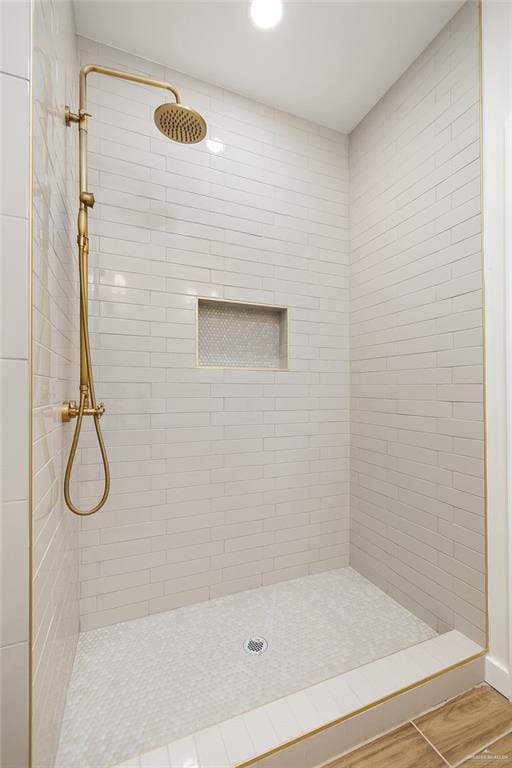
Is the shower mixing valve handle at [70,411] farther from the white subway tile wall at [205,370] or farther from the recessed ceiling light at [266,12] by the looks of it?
the recessed ceiling light at [266,12]

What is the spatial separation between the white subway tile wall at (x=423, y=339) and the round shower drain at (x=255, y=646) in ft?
2.45

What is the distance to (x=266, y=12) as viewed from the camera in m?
1.37

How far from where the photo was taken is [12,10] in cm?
68

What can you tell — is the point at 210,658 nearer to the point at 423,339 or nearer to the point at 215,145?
the point at 423,339

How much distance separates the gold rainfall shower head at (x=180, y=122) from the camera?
3.84ft

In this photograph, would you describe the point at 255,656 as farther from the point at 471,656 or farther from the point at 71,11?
the point at 71,11

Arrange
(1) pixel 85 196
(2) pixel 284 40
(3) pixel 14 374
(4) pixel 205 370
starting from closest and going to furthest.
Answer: (3) pixel 14 374
(1) pixel 85 196
(2) pixel 284 40
(4) pixel 205 370

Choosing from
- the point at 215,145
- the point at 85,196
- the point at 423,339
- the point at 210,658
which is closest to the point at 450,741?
the point at 210,658

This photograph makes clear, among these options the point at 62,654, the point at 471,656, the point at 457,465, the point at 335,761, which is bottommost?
the point at 335,761

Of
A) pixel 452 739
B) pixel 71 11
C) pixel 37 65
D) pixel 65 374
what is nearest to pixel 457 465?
pixel 452 739

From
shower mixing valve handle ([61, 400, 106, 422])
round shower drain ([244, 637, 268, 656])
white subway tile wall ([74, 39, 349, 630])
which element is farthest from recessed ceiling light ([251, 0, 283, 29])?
round shower drain ([244, 637, 268, 656])

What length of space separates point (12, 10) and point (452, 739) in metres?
2.25

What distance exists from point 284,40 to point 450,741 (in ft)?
9.09

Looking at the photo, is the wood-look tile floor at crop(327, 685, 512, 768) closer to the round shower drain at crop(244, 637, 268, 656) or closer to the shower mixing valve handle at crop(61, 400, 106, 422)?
the round shower drain at crop(244, 637, 268, 656)
